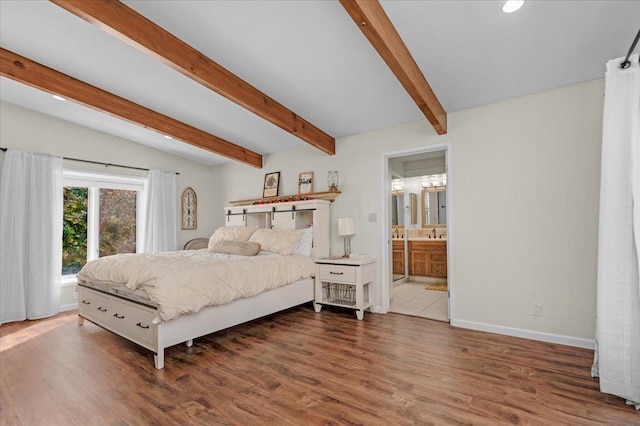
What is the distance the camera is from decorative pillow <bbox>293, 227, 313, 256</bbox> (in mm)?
4262

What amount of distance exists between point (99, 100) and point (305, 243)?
9.72 ft

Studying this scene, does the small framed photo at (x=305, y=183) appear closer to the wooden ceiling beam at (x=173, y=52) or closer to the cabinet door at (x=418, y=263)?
the wooden ceiling beam at (x=173, y=52)

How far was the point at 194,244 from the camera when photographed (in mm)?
5660

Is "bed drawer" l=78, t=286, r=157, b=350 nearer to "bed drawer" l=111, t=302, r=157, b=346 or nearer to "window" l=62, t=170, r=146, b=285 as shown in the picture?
"bed drawer" l=111, t=302, r=157, b=346

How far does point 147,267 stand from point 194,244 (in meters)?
3.04

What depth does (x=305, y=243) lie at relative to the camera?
14.1 ft

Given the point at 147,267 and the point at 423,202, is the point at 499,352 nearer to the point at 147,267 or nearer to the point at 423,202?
the point at 147,267

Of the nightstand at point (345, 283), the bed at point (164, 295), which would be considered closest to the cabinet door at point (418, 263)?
the nightstand at point (345, 283)

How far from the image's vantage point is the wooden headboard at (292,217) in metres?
4.29

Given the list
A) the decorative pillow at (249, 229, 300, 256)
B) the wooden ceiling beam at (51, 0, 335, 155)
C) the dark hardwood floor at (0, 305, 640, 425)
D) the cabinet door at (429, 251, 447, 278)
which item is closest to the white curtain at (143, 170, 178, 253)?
the decorative pillow at (249, 229, 300, 256)

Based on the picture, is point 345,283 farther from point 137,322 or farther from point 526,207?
point 137,322

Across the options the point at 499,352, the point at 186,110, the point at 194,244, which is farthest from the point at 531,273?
the point at 194,244

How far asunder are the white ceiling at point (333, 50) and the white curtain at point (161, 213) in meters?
1.80

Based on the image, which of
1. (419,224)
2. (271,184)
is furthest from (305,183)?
(419,224)
